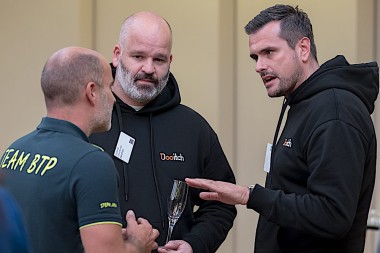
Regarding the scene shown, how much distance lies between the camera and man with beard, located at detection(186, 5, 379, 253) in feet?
8.30

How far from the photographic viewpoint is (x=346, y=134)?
2.54m

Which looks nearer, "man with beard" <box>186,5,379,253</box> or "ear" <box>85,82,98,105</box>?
"ear" <box>85,82,98,105</box>

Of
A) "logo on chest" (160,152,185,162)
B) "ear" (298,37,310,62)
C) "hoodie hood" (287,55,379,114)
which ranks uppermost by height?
"ear" (298,37,310,62)

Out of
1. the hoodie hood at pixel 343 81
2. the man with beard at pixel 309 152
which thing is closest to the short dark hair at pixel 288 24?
the man with beard at pixel 309 152

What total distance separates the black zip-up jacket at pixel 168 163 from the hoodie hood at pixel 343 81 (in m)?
0.48

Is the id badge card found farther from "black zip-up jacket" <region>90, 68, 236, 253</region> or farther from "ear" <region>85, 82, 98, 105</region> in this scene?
"ear" <region>85, 82, 98, 105</region>

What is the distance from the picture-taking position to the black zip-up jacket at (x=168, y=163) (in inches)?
116

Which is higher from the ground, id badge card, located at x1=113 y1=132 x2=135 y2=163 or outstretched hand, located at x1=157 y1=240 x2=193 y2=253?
id badge card, located at x1=113 y1=132 x2=135 y2=163

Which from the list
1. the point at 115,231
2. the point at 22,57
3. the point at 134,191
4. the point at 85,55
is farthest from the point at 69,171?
the point at 22,57

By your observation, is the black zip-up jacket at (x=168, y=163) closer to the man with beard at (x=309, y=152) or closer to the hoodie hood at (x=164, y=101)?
the hoodie hood at (x=164, y=101)

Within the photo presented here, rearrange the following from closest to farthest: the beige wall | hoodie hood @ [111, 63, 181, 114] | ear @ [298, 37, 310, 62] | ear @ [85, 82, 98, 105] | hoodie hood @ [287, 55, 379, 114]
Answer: ear @ [85, 82, 98, 105] → hoodie hood @ [287, 55, 379, 114] → ear @ [298, 37, 310, 62] → hoodie hood @ [111, 63, 181, 114] → the beige wall

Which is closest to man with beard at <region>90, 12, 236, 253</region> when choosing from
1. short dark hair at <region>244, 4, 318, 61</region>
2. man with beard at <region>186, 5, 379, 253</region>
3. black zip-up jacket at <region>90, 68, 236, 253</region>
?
black zip-up jacket at <region>90, 68, 236, 253</region>

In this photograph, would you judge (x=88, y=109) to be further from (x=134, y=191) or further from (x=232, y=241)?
(x=232, y=241)

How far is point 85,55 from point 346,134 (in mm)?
828
